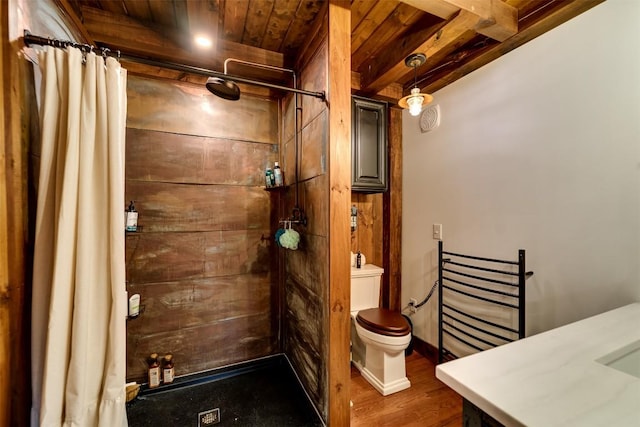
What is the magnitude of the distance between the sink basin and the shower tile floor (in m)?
1.38

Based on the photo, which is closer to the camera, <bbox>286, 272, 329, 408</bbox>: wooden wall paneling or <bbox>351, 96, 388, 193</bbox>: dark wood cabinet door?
<bbox>286, 272, 329, 408</bbox>: wooden wall paneling

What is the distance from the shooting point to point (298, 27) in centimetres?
165

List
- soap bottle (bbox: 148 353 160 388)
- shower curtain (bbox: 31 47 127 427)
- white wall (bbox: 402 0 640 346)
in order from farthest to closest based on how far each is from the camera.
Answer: soap bottle (bbox: 148 353 160 388)
white wall (bbox: 402 0 640 346)
shower curtain (bbox: 31 47 127 427)

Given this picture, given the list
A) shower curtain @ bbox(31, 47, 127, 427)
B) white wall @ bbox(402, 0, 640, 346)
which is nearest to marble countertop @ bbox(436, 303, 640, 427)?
white wall @ bbox(402, 0, 640, 346)

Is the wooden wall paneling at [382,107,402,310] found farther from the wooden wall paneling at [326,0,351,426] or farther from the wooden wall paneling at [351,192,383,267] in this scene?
the wooden wall paneling at [326,0,351,426]

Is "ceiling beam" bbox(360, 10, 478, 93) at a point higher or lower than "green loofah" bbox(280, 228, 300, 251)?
higher

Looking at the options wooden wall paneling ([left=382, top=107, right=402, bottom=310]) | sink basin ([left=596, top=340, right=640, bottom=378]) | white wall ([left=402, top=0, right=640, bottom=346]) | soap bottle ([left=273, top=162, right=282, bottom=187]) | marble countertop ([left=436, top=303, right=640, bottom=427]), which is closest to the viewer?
marble countertop ([left=436, top=303, right=640, bottom=427])

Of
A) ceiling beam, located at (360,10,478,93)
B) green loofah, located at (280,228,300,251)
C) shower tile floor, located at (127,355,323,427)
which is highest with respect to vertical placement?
ceiling beam, located at (360,10,478,93)

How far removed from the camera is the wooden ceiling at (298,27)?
1449 mm

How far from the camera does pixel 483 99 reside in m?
1.85

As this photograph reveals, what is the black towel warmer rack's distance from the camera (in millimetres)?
1618

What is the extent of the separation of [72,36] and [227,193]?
4.03 feet

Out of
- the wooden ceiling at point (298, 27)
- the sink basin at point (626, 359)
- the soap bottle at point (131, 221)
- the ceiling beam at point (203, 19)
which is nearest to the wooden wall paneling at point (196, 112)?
the wooden ceiling at point (298, 27)

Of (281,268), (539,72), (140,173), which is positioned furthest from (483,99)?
(140,173)
